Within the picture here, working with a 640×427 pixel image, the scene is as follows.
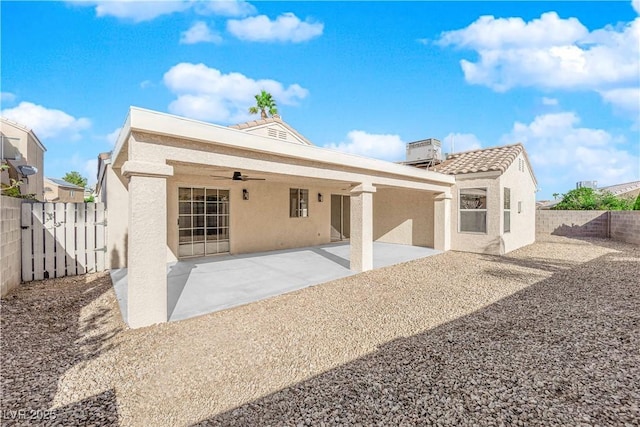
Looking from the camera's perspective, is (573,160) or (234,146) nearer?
(234,146)

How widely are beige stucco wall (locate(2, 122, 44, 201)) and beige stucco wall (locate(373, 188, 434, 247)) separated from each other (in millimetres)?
17572

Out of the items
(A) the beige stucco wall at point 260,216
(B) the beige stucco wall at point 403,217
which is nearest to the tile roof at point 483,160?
(B) the beige stucco wall at point 403,217

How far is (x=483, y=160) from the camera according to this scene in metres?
13.0

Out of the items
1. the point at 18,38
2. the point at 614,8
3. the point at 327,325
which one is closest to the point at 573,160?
the point at 614,8

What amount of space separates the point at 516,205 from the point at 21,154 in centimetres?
2537

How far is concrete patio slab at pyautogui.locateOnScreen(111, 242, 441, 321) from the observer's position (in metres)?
5.91

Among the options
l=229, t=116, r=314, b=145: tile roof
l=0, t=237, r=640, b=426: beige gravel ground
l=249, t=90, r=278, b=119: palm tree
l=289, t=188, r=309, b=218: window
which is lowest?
l=0, t=237, r=640, b=426: beige gravel ground

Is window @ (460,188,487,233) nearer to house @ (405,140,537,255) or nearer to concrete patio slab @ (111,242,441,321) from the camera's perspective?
house @ (405,140,537,255)

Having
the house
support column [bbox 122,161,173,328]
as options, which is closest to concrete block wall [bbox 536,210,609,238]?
the house

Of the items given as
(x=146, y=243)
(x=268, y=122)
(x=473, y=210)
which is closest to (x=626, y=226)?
(x=473, y=210)

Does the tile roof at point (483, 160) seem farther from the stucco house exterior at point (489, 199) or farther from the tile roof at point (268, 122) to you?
the tile roof at point (268, 122)

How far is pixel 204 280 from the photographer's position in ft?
24.4

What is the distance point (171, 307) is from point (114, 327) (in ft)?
3.20

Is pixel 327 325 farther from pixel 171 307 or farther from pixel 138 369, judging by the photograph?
pixel 171 307
